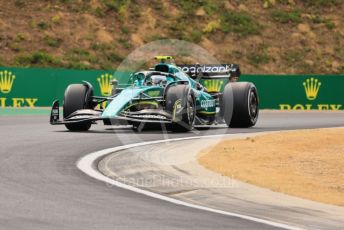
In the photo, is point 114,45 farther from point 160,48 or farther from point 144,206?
point 144,206

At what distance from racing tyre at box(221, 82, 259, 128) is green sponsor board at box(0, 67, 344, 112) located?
1288 centimetres

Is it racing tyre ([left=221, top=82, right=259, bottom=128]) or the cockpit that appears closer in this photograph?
the cockpit

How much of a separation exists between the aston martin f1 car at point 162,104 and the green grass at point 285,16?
112 ft

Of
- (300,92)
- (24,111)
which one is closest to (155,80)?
(24,111)

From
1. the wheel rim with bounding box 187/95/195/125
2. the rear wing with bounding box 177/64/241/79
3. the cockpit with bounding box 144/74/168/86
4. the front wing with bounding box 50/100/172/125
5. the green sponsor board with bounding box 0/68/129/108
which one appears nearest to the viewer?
the front wing with bounding box 50/100/172/125

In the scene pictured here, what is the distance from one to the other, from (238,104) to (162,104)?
8.93 feet

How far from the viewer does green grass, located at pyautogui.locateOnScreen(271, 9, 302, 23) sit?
5681 cm

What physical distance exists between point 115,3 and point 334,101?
1909 cm

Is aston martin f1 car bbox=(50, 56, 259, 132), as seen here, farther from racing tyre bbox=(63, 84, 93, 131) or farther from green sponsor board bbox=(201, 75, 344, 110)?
green sponsor board bbox=(201, 75, 344, 110)

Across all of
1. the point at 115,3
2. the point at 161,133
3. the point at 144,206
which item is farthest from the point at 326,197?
the point at 115,3

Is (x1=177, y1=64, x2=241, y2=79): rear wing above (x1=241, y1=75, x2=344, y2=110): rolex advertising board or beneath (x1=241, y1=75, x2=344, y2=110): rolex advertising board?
above

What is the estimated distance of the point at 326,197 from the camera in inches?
418

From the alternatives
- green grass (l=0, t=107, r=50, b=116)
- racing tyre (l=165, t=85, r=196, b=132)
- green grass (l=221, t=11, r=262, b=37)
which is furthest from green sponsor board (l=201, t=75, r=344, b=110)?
racing tyre (l=165, t=85, r=196, b=132)

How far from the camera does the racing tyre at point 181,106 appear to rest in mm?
20203
